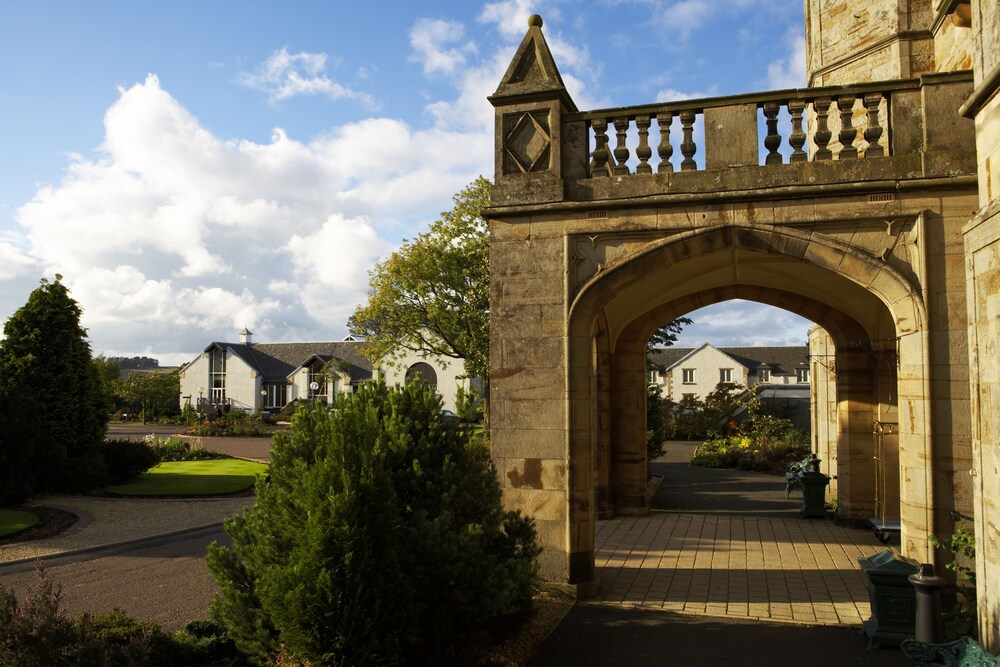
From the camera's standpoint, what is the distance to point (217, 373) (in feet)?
192

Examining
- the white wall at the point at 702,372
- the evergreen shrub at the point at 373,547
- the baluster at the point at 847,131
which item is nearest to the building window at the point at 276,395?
the white wall at the point at 702,372

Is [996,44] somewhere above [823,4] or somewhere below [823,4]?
below

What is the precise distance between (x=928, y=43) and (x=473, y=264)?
16472mm

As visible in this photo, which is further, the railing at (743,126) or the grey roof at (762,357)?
the grey roof at (762,357)

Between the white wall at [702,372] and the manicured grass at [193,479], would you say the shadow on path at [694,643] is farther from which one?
the white wall at [702,372]

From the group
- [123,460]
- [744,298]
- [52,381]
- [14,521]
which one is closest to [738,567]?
[744,298]

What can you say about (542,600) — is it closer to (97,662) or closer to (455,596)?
(455,596)

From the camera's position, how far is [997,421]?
511cm

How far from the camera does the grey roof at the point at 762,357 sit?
5825 centimetres

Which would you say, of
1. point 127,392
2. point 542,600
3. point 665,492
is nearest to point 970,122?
point 542,600

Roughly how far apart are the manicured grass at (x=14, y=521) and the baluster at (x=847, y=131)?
14.3 meters

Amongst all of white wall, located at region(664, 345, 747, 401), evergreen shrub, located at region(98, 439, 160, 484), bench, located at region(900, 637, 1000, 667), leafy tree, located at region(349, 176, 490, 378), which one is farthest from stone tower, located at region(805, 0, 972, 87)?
white wall, located at region(664, 345, 747, 401)

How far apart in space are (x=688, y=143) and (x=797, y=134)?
1.17 meters

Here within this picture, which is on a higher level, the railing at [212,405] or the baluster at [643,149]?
the baluster at [643,149]
